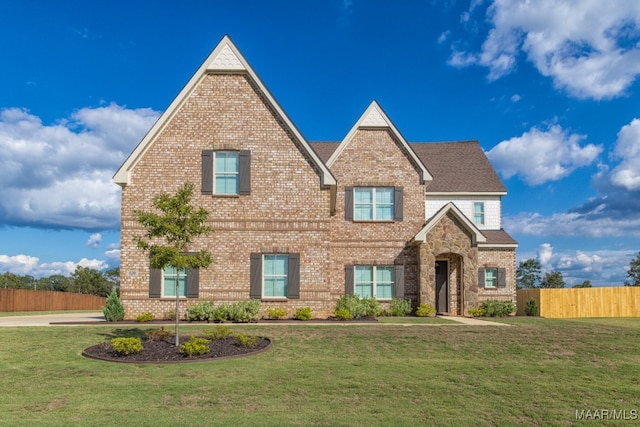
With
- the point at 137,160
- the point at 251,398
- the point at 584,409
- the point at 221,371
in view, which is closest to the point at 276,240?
the point at 137,160

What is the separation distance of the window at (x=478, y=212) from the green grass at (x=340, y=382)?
42.2 feet

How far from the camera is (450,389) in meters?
9.12

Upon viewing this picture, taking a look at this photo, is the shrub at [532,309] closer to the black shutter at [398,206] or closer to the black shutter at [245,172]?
the black shutter at [398,206]

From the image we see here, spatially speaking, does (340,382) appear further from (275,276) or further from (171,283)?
(171,283)

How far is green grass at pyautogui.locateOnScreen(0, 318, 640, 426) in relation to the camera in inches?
301

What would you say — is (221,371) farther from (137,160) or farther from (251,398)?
(137,160)

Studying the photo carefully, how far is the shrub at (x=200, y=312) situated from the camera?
58.8ft

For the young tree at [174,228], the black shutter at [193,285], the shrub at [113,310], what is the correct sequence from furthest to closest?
the black shutter at [193,285] → the shrub at [113,310] → the young tree at [174,228]

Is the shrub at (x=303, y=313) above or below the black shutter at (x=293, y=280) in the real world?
below

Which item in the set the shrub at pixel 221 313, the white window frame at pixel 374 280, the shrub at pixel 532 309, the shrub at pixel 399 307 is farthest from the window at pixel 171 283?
the shrub at pixel 532 309

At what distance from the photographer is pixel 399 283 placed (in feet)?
72.6

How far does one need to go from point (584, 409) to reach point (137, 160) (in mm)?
17142

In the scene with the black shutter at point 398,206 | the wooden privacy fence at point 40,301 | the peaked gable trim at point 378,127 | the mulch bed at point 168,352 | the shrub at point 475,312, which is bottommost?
the wooden privacy fence at point 40,301

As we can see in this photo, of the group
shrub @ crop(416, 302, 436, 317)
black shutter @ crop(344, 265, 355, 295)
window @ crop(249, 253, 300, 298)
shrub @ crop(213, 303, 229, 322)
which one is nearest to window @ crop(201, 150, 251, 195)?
window @ crop(249, 253, 300, 298)
